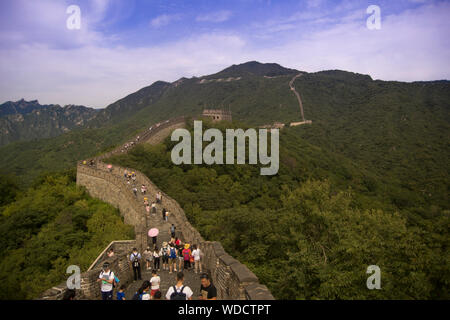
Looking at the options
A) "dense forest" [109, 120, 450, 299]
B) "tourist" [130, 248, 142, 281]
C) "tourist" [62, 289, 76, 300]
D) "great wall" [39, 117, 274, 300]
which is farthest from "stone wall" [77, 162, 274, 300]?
"tourist" [62, 289, 76, 300]

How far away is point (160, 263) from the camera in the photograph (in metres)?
10.4

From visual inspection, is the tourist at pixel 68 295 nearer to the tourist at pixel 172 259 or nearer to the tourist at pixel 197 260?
the tourist at pixel 172 259

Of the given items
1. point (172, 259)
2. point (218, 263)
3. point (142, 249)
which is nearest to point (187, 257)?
point (172, 259)

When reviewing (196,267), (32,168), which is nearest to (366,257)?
(196,267)

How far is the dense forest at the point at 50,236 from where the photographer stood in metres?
12.9

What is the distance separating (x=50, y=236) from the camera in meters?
17.2

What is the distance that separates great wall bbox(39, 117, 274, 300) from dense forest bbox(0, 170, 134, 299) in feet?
3.94

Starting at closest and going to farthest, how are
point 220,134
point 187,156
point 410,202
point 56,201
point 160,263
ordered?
1. point 160,263
2. point 56,201
3. point 187,156
4. point 220,134
5. point 410,202

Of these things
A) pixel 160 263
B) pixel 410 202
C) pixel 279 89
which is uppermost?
pixel 279 89

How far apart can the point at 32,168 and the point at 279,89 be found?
320 feet

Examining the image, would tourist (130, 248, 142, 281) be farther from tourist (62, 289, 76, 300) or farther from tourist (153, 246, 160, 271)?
tourist (62, 289, 76, 300)

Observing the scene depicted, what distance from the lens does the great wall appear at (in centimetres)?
644

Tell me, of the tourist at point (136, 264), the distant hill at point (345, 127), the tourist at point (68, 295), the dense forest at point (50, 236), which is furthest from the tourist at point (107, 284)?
the distant hill at point (345, 127)
